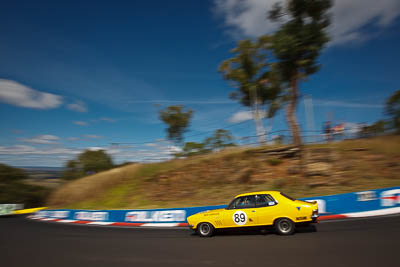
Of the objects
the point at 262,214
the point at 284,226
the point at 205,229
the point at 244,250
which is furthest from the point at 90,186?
the point at 244,250

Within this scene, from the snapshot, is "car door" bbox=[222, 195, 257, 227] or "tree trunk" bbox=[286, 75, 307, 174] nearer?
"car door" bbox=[222, 195, 257, 227]

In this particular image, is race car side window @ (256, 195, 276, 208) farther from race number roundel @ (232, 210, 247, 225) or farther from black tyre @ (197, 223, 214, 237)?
black tyre @ (197, 223, 214, 237)

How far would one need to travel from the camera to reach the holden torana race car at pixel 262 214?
7.62m

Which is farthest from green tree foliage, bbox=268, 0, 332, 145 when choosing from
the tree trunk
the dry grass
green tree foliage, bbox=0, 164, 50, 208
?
green tree foliage, bbox=0, 164, 50, 208

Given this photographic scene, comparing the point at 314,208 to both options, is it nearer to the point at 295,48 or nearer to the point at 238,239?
the point at 238,239

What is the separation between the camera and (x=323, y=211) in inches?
413

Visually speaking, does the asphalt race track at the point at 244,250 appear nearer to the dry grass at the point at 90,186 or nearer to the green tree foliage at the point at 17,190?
the dry grass at the point at 90,186

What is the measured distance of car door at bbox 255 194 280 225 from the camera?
7.95m

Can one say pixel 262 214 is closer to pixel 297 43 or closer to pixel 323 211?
Answer: pixel 323 211

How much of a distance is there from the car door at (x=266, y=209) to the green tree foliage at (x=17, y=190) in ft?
145

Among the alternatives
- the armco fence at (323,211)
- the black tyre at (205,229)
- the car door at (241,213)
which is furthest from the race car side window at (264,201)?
the armco fence at (323,211)

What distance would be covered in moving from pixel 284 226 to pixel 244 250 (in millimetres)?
2126

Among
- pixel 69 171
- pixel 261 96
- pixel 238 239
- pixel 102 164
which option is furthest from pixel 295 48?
pixel 69 171

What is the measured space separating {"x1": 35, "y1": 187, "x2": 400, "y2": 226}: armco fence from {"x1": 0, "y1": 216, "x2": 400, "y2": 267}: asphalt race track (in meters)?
1.00
